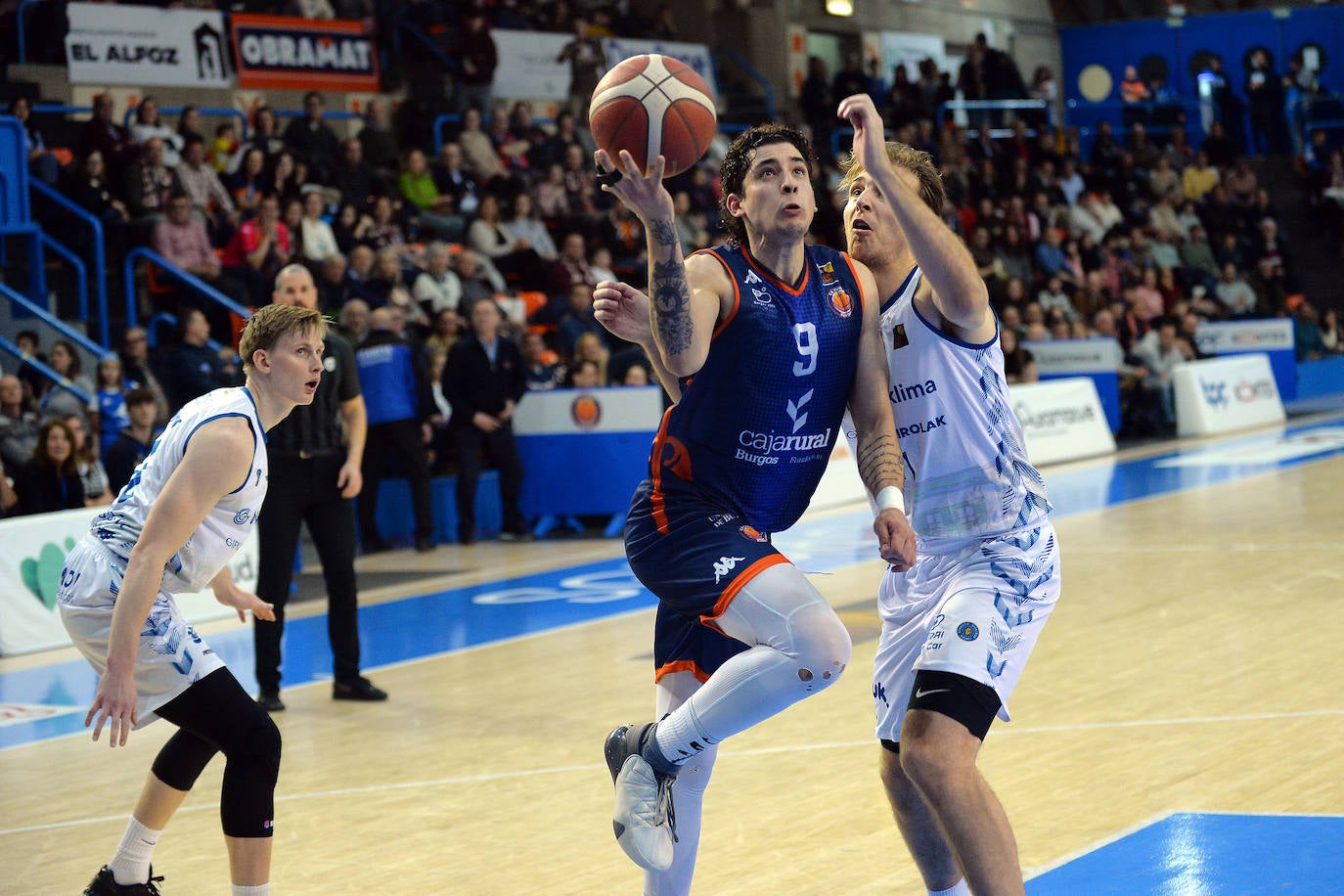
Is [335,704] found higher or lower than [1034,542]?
lower

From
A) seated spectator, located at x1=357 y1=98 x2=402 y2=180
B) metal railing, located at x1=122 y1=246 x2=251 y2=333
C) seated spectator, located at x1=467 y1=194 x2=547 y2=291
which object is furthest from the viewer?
seated spectator, located at x1=357 y1=98 x2=402 y2=180

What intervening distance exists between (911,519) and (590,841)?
208 cm

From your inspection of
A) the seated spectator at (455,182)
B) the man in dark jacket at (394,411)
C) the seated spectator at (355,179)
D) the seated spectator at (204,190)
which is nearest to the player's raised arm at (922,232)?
the man in dark jacket at (394,411)

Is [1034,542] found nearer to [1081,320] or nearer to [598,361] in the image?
[598,361]

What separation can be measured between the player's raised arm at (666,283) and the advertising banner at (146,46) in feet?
44.1

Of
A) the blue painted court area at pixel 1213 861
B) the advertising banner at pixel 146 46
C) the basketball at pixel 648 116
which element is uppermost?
the advertising banner at pixel 146 46

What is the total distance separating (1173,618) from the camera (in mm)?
9570

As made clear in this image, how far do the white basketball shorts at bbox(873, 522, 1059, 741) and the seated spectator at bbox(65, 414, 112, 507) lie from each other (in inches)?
330

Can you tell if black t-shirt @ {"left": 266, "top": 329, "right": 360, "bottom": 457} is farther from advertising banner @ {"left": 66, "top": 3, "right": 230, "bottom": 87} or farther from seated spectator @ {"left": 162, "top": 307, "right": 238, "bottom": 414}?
advertising banner @ {"left": 66, "top": 3, "right": 230, "bottom": 87}

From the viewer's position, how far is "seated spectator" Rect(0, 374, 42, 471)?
11766 millimetres

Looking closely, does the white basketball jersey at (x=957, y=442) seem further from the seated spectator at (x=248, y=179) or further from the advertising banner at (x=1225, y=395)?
the advertising banner at (x=1225, y=395)

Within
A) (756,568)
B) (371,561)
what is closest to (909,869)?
(756,568)

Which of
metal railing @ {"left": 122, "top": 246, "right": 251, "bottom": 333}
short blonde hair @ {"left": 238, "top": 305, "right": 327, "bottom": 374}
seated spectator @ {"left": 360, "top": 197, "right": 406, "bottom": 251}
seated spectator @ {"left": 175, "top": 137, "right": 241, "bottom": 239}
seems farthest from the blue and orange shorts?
seated spectator @ {"left": 360, "top": 197, "right": 406, "bottom": 251}

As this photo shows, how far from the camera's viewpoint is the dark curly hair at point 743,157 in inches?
179
